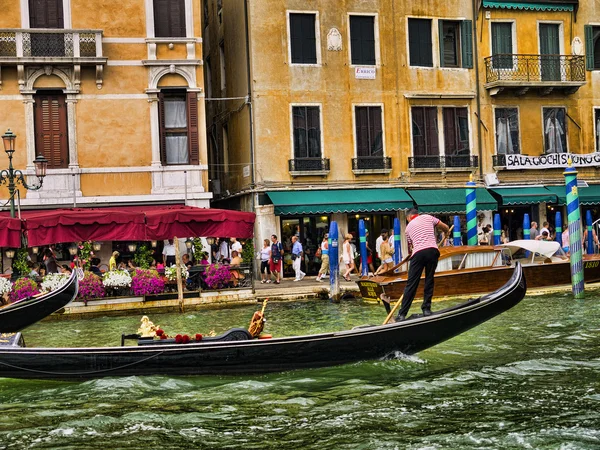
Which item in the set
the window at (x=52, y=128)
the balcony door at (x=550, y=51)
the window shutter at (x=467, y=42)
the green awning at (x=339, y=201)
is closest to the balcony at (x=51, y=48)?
the window at (x=52, y=128)

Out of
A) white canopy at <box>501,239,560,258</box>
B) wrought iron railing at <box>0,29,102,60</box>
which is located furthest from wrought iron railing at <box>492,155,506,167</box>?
wrought iron railing at <box>0,29,102,60</box>

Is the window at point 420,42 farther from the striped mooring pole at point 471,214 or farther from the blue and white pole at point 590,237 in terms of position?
the blue and white pole at point 590,237

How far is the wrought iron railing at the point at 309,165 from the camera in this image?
88.5 ft

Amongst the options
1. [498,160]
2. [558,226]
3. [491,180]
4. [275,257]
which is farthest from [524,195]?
[275,257]

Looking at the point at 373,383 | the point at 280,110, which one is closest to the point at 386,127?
the point at 280,110

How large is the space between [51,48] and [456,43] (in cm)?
1135

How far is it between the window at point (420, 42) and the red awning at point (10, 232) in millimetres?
12734

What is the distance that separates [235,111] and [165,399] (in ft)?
58.6

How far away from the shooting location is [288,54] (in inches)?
1069

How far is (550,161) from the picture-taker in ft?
96.0

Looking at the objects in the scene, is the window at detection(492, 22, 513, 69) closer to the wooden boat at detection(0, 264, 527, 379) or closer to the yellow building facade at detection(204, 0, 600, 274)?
the yellow building facade at detection(204, 0, 600, 274)

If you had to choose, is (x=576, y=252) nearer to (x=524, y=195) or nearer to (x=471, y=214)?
(x=471, y=214)

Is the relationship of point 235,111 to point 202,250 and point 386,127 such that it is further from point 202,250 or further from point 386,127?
point 202,250

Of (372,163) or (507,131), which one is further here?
(507,131)
